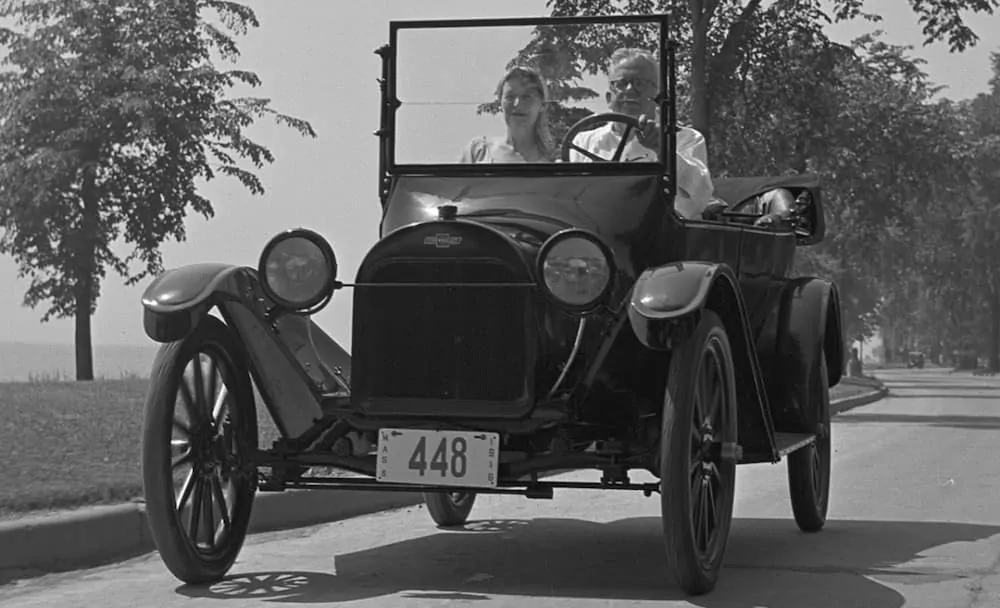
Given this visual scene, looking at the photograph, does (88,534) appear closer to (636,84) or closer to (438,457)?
(438,457)

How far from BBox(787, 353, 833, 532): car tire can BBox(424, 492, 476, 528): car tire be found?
1.50m

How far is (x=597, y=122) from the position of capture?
23.2ft

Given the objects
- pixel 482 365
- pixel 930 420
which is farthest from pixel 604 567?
pixel 930 420

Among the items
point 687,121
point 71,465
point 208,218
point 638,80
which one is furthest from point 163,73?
point 638,80

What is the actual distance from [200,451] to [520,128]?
6.34ft

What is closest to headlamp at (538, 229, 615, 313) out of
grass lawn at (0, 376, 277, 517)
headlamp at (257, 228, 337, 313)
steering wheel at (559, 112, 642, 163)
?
headlamp at (257, 228, 337, 313)

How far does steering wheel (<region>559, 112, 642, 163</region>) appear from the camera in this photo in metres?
6.92

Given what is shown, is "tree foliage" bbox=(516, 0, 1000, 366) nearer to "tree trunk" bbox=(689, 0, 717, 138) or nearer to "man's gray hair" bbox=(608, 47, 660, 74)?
"tree trunk" bbox=(689, 0, 717, 138)

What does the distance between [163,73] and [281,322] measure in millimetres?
22640

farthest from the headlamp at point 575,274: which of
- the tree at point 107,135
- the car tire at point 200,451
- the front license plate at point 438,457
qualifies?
the tree at point 107,135

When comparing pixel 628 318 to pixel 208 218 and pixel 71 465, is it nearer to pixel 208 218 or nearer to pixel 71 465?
pixel 71 465

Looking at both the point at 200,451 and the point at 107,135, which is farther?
the point at 107,135

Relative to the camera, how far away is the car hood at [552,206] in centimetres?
646

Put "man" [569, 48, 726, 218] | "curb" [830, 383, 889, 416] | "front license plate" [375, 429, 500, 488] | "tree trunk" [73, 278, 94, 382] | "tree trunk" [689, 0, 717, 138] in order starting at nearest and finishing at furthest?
"front license plate" [375, 429, 500, 488] < "man" [569, 48, 726, 218] < "tree trunk" [689, 0, 717, 138] < "curb" [830, 383, 889, 416] < "tree trunk" [73, 278, 94, 382]
